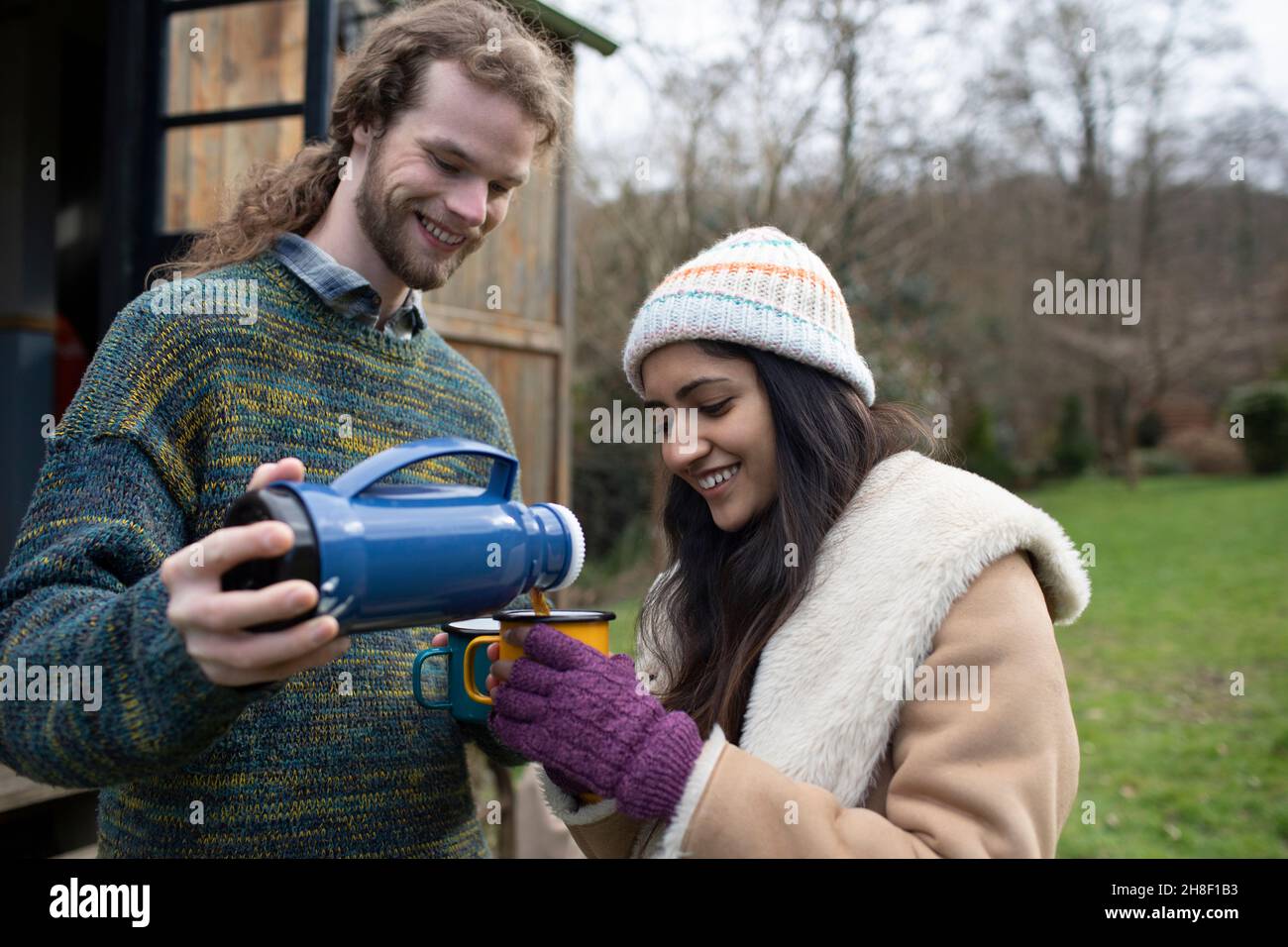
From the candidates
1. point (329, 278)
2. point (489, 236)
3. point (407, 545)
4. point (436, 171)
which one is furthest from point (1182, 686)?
point (407, 545)

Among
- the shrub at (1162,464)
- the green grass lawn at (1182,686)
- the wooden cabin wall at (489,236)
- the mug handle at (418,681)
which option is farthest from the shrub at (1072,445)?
the mug handle at (418,681)

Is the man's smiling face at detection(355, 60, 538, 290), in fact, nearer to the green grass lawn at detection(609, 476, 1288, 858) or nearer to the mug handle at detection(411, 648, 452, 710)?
the mug handle at detection(411, 648, 452, 710)

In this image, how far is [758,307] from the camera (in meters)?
1.83

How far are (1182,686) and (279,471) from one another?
8229 mm

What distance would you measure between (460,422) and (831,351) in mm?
842

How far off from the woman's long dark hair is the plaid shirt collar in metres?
0.69

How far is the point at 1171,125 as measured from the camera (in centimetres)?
1939

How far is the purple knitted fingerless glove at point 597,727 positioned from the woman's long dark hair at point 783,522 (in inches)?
13.4

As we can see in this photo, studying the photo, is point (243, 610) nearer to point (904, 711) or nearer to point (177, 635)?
point (177, 635)

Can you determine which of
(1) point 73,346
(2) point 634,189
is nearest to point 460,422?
(1) point 73,346

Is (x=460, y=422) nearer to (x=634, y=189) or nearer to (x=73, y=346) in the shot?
(x=73, y=346)

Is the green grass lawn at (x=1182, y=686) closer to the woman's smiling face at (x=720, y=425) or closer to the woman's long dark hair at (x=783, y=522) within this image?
the woman's long dark hair at (x=783, y=522)
